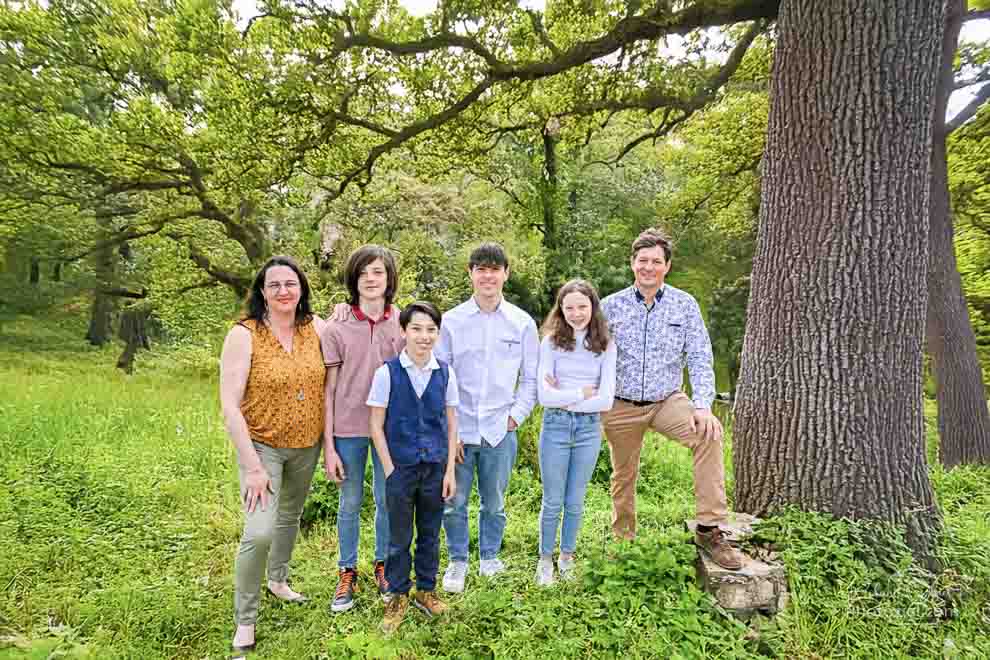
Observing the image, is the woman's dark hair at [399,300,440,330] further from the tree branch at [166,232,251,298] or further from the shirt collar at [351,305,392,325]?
the tree branch at [166,232,251,298]

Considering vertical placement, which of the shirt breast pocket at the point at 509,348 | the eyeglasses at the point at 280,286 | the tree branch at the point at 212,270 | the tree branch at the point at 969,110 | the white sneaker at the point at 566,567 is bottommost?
the white sneaker at the point at 566,567

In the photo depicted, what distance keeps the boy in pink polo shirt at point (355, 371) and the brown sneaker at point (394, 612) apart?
0.15m

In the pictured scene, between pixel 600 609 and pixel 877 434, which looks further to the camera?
pixel 877 434

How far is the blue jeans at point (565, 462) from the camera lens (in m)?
3.35

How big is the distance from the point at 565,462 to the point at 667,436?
2.29 ft

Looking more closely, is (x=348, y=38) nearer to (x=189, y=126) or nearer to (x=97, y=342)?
(x=189, y=126)

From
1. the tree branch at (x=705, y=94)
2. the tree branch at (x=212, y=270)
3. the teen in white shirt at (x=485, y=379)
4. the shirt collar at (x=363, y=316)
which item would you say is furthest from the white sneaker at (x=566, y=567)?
the tree branch at (x=212, y=270)

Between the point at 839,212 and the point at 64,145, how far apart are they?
10.7 meters

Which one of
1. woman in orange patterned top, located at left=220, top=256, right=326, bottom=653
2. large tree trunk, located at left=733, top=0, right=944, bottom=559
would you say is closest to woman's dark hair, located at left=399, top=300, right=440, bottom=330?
woman in orange patterned top, located at left=220, top=256, right=326, bottom=653

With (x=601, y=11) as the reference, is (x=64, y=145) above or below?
below

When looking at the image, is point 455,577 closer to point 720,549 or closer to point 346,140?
point 720,549

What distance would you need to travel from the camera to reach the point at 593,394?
3348 millimetres

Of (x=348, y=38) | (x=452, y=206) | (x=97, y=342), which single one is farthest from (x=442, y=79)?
(x=97, y=342)

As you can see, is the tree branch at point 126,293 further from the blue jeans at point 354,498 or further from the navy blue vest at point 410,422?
the navy blue vest at point 410,422
